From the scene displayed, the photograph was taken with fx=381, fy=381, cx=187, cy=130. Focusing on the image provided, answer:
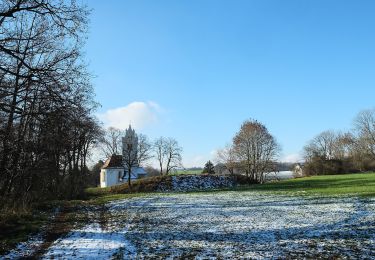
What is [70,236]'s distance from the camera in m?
14.5

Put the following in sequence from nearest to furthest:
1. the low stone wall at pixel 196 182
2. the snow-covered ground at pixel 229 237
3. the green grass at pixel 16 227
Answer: the snow-covered ground at pixel 229 237
the green grass at pixel 16 227
the low stone wall at pixel 196 182

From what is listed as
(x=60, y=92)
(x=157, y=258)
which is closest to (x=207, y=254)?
(x=157, y=258)

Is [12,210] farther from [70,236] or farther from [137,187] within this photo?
[137,187]

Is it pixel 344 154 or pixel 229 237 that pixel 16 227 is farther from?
pixel 344 154

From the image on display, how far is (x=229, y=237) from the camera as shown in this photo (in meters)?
13.8

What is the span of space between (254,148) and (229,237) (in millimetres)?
62319

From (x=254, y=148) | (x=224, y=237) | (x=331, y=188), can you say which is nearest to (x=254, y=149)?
(x=254, y=148)

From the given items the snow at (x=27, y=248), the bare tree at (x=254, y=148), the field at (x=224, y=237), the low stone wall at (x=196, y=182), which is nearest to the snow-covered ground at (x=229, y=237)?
the field at (x=224, y=237)

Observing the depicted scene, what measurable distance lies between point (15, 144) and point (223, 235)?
10385 mm

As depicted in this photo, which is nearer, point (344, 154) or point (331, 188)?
point (331, 188)

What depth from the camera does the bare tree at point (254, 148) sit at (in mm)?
75000

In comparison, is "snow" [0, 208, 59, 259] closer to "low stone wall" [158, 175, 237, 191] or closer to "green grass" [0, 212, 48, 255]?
"green grass" [0, 212, 48, 255]

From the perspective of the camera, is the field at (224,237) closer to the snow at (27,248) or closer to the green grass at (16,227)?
the snow at (27,248)

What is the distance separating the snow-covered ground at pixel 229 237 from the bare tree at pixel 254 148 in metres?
54.5
